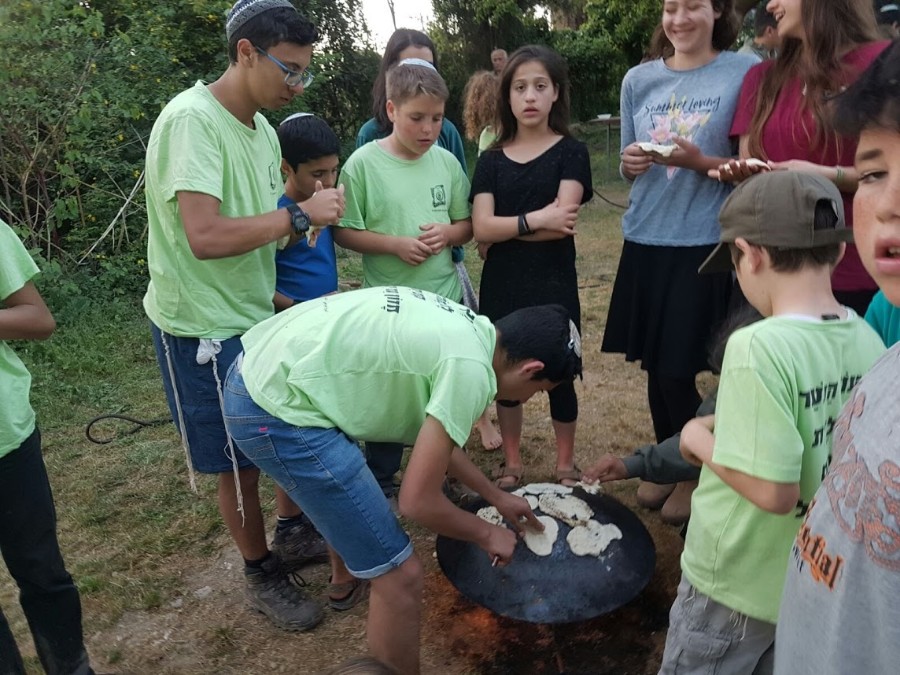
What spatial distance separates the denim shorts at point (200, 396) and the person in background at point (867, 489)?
1.87 m

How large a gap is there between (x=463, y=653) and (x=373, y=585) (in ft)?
2.50

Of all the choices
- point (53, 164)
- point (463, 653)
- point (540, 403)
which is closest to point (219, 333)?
point (463, 653)

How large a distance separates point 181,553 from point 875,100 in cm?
322

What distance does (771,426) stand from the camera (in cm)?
136

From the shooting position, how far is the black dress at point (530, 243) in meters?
2.87

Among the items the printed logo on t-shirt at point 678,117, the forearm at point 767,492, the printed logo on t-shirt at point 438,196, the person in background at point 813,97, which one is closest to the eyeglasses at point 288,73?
the printed logo on t-shirt at point 438,196

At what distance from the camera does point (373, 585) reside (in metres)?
1.92

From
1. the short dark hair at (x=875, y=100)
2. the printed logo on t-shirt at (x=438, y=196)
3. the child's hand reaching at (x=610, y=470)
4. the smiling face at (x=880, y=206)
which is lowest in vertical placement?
the child's hand reaching at (x=610, y=470)

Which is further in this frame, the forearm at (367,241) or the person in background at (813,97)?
the forearm at (367,241)

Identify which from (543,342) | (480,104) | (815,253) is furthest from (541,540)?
(480,104)

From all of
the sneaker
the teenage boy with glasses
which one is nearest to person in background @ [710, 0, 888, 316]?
the teenage boy with glasses

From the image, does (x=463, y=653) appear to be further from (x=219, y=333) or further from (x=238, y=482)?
(x=219, y=333)

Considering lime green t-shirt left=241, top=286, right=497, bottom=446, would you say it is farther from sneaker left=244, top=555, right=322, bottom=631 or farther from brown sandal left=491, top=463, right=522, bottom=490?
brown sandal left=491, top=463, right=522, bottom=490

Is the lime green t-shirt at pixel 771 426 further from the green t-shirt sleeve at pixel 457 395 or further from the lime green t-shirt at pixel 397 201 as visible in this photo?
the lime green t-shirt at pixel 397 201
